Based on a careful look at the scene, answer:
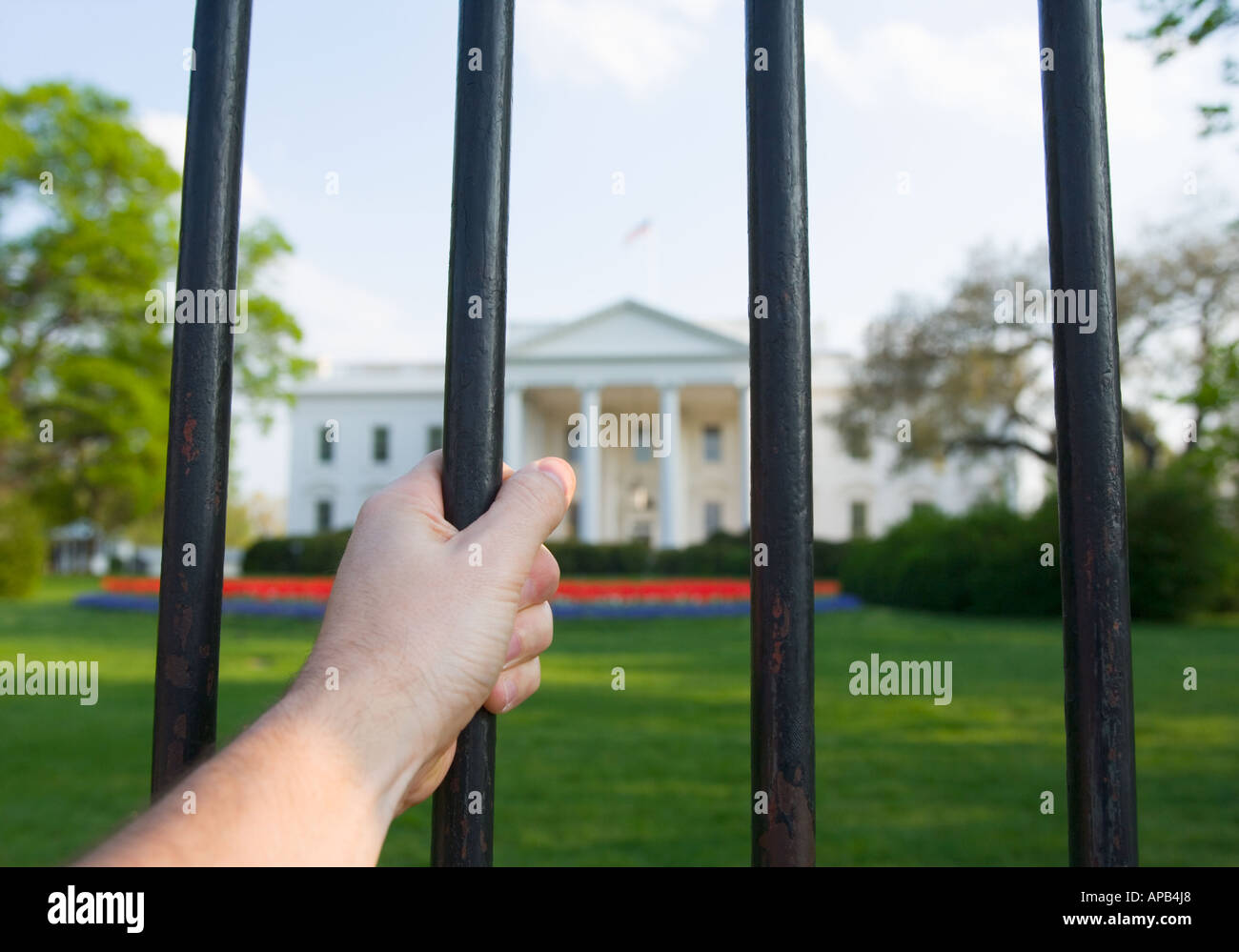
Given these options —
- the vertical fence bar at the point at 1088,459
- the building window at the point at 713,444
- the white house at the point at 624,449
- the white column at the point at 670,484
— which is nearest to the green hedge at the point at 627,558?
the white column at the point at 670,484

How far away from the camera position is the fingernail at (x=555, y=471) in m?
0.94

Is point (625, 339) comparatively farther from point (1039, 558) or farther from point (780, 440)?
point (780, 440)

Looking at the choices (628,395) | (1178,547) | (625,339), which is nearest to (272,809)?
(1178,547)

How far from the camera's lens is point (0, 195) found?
20969 millimetres

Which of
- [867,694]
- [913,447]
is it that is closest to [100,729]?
[867,694]

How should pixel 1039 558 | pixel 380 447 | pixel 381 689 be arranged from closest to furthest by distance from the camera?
1. pixel 381 689
2. pixel 1039 558
3. pixel 380 447

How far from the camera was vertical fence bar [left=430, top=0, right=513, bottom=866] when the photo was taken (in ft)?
2.85

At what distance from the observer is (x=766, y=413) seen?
874 millimetres

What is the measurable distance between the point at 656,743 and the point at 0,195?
22.7m

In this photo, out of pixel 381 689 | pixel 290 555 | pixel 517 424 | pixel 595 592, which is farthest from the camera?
pixel 517 424

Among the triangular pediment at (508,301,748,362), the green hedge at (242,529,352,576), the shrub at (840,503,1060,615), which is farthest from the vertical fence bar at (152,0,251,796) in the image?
the triangular pediment at (508,301,748,362)

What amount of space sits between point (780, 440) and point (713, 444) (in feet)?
148

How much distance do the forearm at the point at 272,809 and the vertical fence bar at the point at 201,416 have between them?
0.51 ft
